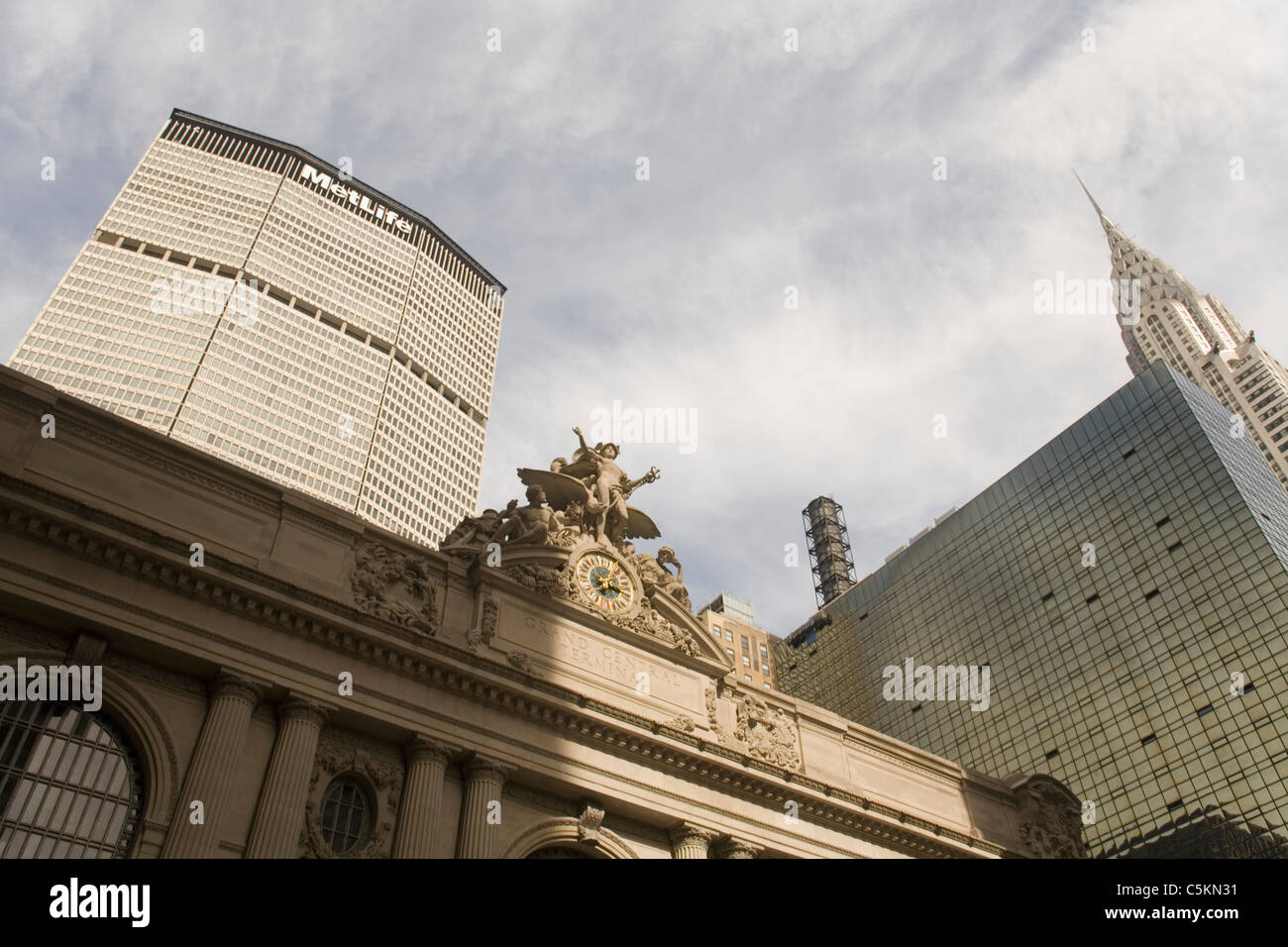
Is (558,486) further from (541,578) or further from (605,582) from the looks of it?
(541,578)

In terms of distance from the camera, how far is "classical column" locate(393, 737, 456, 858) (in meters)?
24.1

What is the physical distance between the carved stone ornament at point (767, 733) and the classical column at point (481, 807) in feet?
31.0

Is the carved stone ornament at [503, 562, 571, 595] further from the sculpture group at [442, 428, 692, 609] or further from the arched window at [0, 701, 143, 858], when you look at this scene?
the arched window at [0, 701, 143, 858]

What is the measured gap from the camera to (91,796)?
2131 centimetres

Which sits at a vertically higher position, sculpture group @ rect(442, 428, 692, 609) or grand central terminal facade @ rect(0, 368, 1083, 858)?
sculpture group @ rect(442, 428, 692, 609)

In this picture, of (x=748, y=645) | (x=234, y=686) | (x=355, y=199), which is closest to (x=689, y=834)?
(x=234, y=686)

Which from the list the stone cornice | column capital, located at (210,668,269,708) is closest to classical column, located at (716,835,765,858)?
the stone cornice

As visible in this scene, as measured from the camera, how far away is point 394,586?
27.9 metres

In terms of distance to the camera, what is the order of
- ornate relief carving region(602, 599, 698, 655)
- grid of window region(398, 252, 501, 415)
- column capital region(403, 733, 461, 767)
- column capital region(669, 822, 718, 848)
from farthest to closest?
grid of window region(398, 252, 501, 415), ornate relief carving region(602, 599, 698, 655), column capital region(669, 822, 718, 848), column capital region(403, 733, 461, 767)


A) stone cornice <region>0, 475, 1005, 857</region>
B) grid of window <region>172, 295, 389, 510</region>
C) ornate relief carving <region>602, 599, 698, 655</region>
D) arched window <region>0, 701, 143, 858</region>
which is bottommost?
arched window <region>0, 701, 143, 858</region>

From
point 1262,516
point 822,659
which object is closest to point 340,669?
point 1262,516

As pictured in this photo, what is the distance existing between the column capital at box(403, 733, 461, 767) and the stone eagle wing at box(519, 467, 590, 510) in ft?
36.3

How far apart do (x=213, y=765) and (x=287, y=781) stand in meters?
1.70

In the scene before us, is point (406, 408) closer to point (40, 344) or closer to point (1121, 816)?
point (40, 344)
